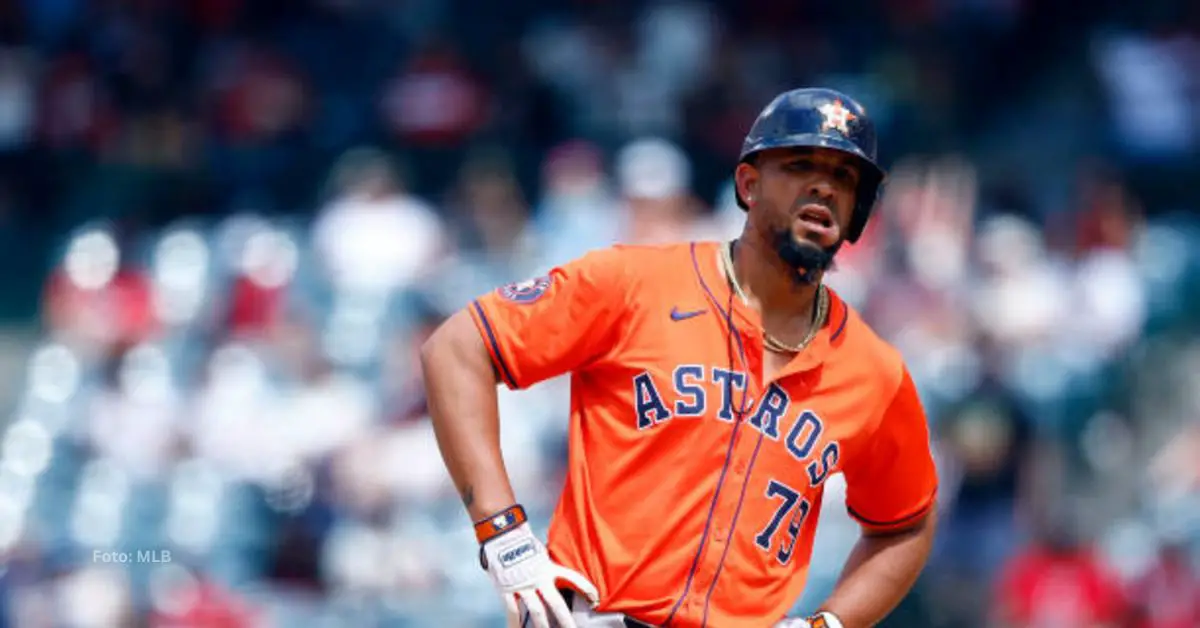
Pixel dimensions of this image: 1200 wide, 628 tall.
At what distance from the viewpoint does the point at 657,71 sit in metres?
12.9

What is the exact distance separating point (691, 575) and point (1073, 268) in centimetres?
695

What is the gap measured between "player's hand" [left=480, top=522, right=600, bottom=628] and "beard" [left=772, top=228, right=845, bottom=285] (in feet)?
3.09

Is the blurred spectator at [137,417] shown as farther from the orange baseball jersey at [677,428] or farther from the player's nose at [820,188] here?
the player's nose at [820,188]

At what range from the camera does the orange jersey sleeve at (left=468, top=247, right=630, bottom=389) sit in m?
4.14

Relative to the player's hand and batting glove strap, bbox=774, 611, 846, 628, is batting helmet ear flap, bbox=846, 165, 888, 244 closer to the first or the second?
batting glove strap, bbox=774, 611, 846, 628

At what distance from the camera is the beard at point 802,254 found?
4.25 m

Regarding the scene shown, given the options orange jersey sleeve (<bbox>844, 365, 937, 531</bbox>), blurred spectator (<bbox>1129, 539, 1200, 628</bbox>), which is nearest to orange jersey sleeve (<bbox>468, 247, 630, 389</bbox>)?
orange jersey sleeve (<bbox>844, 365, 937, 531</bbox>)

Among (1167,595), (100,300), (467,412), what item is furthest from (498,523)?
(100,300)

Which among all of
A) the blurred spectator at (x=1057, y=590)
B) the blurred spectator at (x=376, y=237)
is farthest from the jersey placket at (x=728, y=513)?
the blurred spectator at (x=376, y=237)

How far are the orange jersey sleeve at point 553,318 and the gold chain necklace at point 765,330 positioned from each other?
31 cm

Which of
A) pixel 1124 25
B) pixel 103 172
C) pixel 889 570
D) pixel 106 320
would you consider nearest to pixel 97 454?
pixel 106 320

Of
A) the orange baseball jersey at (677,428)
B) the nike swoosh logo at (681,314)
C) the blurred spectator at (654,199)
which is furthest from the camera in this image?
the blurred spectator at (654,199)

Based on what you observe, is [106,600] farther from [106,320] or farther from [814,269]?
[814,269]

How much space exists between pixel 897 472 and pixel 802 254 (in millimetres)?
674
